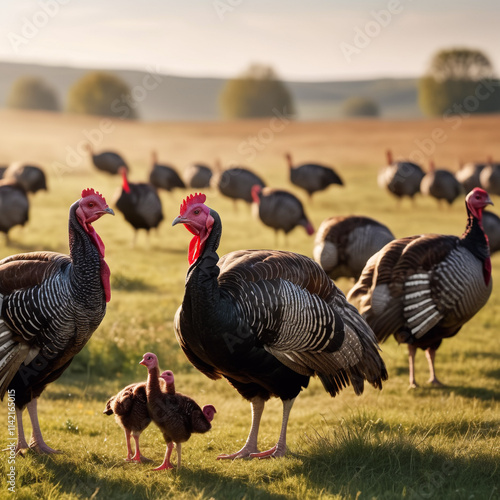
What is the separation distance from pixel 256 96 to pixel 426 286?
72.3 m

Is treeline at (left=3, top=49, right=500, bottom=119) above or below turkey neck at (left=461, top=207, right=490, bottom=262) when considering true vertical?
above

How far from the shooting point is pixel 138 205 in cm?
1825

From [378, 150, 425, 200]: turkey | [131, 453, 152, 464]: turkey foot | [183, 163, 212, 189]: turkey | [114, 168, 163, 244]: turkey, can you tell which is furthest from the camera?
[183, 163, 212, 189]: turkey

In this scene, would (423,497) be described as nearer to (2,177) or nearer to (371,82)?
(2,177)

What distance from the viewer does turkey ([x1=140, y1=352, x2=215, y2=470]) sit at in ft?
19.2

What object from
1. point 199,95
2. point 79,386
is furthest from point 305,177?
point 199,95

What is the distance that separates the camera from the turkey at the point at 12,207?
57.0 feet

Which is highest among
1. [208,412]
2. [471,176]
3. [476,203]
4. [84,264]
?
[471,176]

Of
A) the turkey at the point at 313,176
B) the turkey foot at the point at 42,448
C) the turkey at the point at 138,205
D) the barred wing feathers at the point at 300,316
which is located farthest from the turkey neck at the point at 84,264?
the turkey at the point at 313,176

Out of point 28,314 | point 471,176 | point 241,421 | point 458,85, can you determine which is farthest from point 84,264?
point 458,85

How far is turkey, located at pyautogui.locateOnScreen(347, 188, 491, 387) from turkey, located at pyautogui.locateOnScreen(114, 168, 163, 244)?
Answer: 1074 centimetres

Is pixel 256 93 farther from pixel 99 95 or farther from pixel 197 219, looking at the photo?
pixel 197 219

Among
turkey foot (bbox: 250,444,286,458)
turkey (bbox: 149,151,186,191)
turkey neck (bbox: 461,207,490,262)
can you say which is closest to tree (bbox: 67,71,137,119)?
turkey (bbox: 149,151,186,191)

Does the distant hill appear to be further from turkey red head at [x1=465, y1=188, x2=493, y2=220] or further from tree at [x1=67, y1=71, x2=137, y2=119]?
turkey red head at [x1=465, y1=188, x2=493, y2=220]
